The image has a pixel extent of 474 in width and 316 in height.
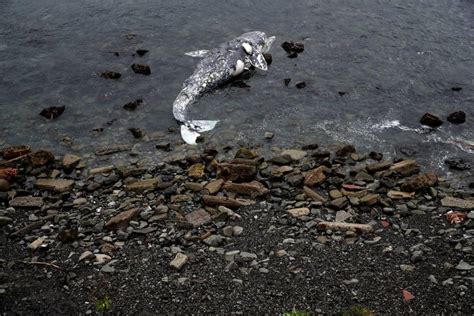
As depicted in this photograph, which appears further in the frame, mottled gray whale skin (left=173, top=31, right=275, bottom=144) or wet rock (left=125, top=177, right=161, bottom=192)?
mottled gray whale skin (left=173, top=31, right=275, bottom=144)

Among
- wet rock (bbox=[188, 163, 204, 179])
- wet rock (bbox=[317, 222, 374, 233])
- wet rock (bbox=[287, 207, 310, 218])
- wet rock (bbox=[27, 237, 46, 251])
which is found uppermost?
wet rock (bbox=[317, 222, 374, 233])

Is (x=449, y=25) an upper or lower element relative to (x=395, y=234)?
upper

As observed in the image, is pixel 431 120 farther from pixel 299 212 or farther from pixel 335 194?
pixel 299 212

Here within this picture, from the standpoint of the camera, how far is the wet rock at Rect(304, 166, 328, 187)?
8.08 meters

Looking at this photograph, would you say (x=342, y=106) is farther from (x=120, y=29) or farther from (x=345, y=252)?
(x=120, y=29)

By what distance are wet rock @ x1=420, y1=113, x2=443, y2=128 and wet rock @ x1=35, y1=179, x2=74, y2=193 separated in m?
7.09

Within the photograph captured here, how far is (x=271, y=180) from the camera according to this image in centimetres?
827

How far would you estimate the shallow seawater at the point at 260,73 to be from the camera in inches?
388

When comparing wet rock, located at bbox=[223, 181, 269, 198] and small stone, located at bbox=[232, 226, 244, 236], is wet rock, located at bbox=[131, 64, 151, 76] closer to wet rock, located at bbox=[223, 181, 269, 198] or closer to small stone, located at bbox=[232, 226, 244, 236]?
wet rock, located at bbox=[223, 181, 269, 198]

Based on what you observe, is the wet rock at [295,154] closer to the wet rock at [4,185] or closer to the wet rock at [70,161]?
the wet rock at [70,161]

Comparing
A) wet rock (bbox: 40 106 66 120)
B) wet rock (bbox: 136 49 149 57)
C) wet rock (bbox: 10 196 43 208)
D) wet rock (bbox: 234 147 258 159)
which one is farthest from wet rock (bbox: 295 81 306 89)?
wet rock (bbox: 10 196 43 208)

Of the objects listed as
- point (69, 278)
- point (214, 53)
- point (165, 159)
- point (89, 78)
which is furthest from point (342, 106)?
point (69, 278)

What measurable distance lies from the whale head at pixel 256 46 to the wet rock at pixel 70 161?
4971 mm

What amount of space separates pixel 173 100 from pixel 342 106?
3786 mm
